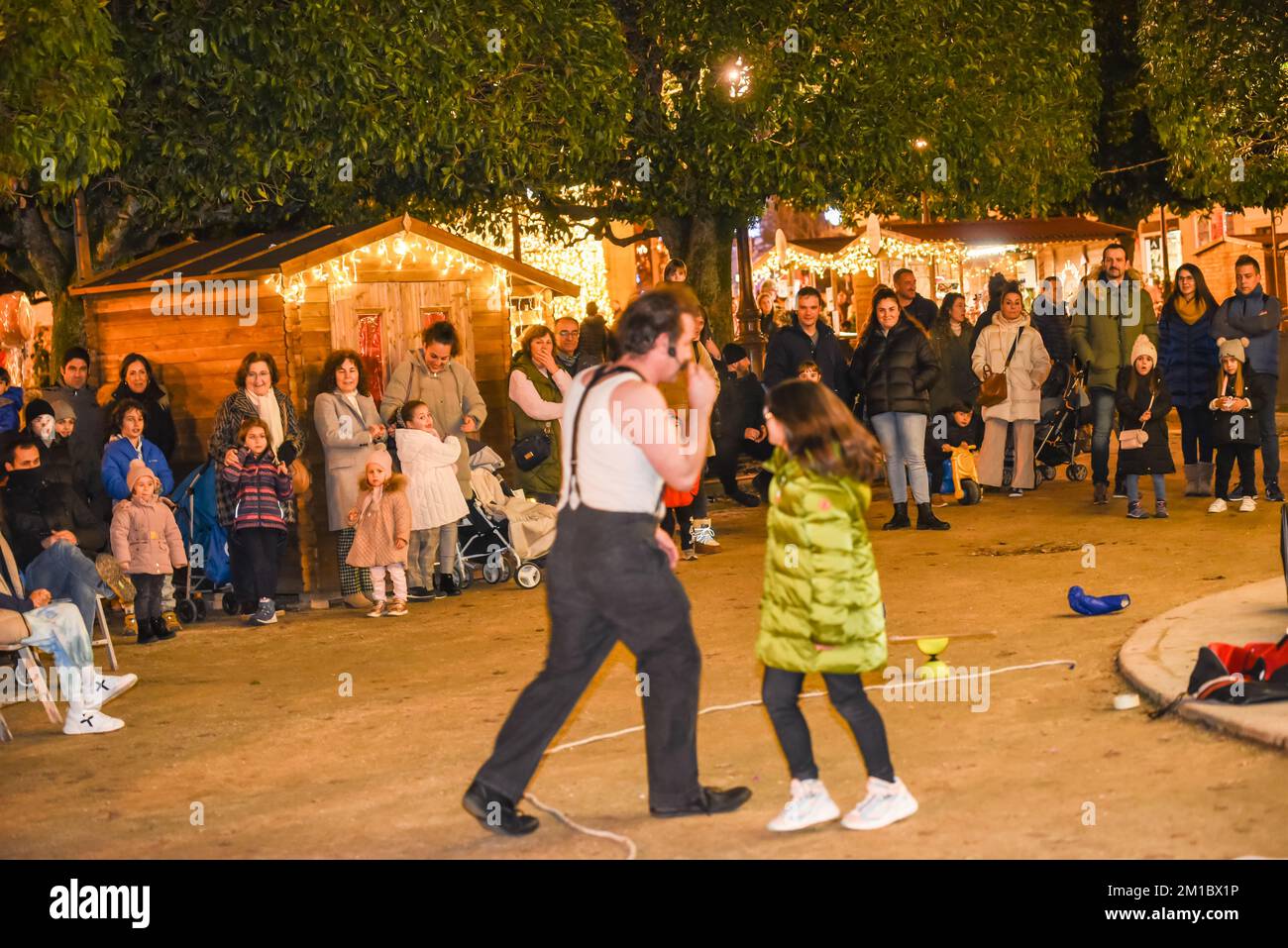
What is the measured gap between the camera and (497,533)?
44.3 feet

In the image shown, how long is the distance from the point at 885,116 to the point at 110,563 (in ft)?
38.7

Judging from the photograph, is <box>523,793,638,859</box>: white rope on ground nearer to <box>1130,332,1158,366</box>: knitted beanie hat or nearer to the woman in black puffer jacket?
the woman in black puffer jacket

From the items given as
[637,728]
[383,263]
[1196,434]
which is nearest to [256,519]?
[383,263]

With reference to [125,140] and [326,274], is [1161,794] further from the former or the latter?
[125,140]

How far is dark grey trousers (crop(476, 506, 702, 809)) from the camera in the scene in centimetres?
650

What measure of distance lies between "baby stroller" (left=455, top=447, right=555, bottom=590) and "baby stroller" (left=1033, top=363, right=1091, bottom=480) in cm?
594

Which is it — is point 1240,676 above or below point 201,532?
below

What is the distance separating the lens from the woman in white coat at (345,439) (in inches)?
513

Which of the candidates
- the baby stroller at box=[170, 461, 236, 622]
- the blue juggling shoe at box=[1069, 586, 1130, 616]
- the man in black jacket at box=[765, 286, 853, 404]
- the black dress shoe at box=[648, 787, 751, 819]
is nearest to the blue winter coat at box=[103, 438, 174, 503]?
the baby stroller at box=[170, 461, 236, 622]

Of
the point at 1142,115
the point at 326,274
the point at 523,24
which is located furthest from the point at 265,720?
the point at 1142,115

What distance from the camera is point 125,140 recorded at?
646 inches

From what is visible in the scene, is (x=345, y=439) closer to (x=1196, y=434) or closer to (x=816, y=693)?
Answer: (x=816, y=693)

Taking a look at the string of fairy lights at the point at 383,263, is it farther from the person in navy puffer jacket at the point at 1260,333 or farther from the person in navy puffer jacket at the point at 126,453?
the person in navy puffer jacket at the point at 1260,333

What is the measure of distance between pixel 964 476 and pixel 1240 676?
29.9 feet
